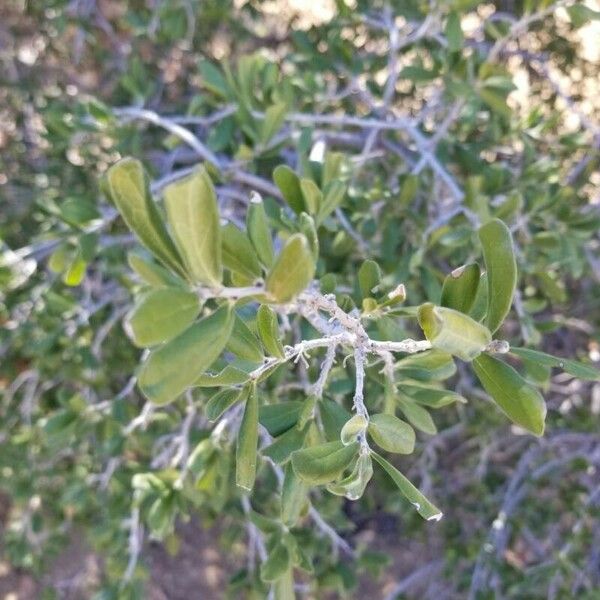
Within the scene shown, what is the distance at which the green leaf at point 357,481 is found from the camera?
29.3 inches

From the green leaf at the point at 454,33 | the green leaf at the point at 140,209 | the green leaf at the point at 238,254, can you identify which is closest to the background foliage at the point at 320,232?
the green leaf at the point at 454,33

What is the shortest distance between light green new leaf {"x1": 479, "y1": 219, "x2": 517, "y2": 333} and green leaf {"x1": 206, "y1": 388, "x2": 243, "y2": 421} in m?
0.30

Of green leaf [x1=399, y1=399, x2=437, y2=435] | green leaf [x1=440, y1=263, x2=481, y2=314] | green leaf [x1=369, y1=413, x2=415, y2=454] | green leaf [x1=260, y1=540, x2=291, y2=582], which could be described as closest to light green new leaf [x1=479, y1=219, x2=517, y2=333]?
green leaf [x1=440, y1=263, x2=481, y2=314]

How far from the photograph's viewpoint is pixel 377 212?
4.91 feet

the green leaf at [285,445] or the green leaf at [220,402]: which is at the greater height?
the green leaf at [220,402]

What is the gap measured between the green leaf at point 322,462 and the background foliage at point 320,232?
8.8 inches

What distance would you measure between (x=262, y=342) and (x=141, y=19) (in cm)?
149

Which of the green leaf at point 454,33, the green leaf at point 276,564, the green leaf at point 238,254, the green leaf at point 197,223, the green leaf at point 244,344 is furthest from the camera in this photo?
the green leaf at point 454,33

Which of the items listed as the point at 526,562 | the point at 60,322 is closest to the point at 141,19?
the point at 60,322

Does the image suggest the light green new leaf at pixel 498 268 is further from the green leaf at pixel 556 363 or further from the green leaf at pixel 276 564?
the green leaf at pixel 276 564

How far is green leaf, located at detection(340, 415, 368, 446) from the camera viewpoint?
751 mm

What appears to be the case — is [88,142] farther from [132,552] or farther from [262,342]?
[262,342]

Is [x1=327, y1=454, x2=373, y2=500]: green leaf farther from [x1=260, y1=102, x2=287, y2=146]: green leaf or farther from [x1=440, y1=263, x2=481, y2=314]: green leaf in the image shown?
[x1=260, y1=102, x2=287, y2=146]: green leaf

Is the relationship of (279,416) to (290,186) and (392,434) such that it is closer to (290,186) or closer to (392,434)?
(392,434)
